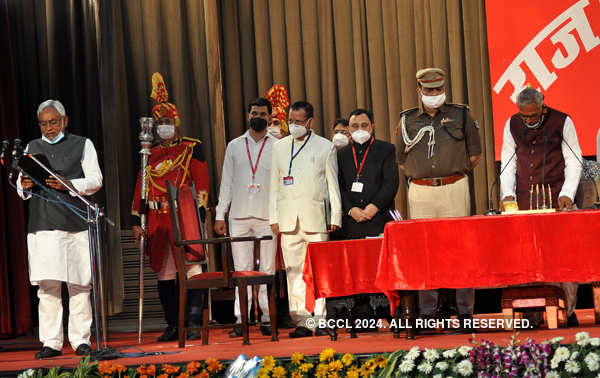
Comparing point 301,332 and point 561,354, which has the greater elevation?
point 561,354

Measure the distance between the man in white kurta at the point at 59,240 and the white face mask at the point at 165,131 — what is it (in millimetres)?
943

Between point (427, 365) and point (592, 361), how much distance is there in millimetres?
698

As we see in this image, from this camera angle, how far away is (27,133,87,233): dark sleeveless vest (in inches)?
200

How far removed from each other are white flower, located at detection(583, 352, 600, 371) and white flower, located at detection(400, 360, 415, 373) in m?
0.74

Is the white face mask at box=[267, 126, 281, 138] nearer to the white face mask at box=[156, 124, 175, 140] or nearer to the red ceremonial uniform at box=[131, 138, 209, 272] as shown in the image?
the red ceremonial uniform at box=[131, 138, 209, 272]

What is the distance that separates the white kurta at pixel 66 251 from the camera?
5.02 m

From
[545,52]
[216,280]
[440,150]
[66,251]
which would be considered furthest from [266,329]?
[545,52]

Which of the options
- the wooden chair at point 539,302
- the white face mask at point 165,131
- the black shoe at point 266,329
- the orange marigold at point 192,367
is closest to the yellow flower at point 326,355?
the orange marigold at point 192,367

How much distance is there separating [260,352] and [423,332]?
1.05 m

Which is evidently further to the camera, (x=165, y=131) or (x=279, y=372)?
(x=165, y=131)

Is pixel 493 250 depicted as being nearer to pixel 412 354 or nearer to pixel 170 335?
pixel 412 354

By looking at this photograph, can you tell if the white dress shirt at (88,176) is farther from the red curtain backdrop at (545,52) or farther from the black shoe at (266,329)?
the red curtain backdrop at (545,52)

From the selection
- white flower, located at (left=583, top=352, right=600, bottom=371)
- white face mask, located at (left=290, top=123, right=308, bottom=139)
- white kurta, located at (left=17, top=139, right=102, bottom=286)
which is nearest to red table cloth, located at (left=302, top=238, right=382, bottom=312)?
white face mask, located at (left=290, top=123, right=308, bottom=139)

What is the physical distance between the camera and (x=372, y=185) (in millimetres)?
5684
